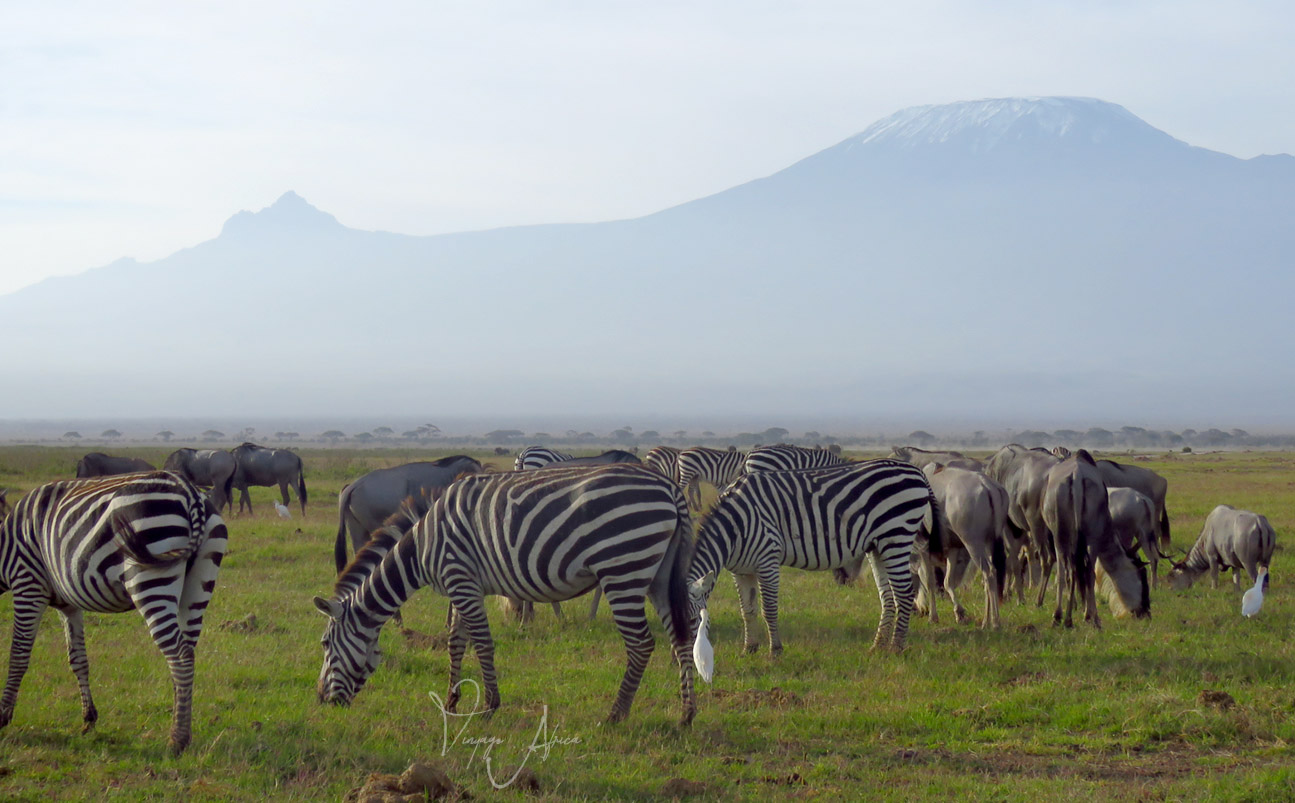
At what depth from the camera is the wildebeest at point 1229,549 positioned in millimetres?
14945

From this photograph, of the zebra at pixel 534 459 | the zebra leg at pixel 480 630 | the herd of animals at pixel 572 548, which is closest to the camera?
→ the herd of animals at pixel 572 548

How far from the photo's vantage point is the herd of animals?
802 centimetres

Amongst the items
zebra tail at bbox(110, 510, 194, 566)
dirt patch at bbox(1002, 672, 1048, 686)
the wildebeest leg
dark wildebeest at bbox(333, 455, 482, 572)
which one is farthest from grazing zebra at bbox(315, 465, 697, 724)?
the wildebeest leg

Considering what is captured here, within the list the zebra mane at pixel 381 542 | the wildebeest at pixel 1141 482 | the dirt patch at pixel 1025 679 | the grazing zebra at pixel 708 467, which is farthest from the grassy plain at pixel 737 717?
the grazing zebra at pixel 708 467

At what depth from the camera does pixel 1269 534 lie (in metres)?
15.0

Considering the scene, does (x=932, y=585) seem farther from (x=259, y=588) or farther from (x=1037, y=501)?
(x=259, y=588)

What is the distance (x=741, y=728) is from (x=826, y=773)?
1231 millimetres

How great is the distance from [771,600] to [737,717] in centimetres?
259

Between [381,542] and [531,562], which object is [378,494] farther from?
[531,562]

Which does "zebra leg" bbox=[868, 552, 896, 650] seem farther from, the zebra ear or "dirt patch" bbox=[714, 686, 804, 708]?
the zebra ear

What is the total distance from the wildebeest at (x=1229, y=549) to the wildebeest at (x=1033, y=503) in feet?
6.47

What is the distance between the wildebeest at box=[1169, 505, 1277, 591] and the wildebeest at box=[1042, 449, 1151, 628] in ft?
8.46

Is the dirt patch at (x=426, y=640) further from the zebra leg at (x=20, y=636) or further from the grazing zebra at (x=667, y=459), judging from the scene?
the grazing zebra at (x=667, y=459)

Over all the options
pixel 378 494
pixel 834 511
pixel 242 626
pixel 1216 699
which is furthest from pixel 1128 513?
pixel 242 626
